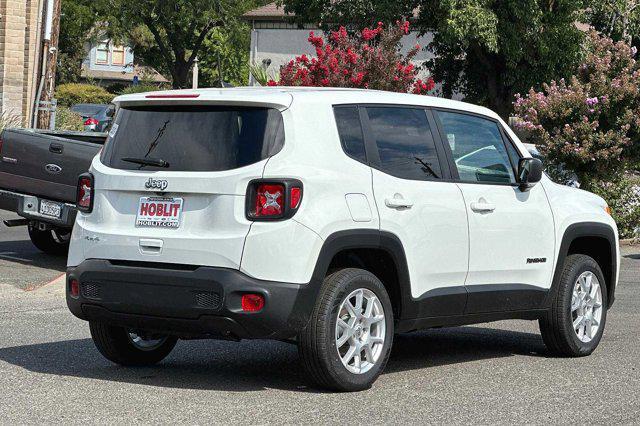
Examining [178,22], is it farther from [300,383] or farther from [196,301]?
[196,301]

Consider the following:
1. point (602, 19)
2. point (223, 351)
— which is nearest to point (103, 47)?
point (602, 19)

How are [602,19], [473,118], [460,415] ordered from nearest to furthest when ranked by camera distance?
[460,415], [473,118], [602,19]

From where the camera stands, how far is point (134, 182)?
7711 mm

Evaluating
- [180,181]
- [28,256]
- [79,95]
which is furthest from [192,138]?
[79,95]

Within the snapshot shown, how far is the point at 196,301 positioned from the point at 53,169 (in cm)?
845

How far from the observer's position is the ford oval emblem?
601 inches

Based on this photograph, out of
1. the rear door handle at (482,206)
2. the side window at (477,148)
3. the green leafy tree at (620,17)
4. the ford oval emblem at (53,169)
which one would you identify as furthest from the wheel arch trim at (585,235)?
the green leafy tree at (620,17)

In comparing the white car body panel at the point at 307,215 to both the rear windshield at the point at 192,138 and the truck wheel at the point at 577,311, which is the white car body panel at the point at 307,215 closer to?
the rear windshield at the point at 192,138

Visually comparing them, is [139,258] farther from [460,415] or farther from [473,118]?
[473,118]

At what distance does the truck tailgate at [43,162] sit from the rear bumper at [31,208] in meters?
0.08

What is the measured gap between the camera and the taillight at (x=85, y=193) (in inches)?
314

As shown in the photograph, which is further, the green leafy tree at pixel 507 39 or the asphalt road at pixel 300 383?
the green leafy tree at pixel 507 39

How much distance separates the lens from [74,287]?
7.88 metres

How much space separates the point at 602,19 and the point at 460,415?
32.6 metres
